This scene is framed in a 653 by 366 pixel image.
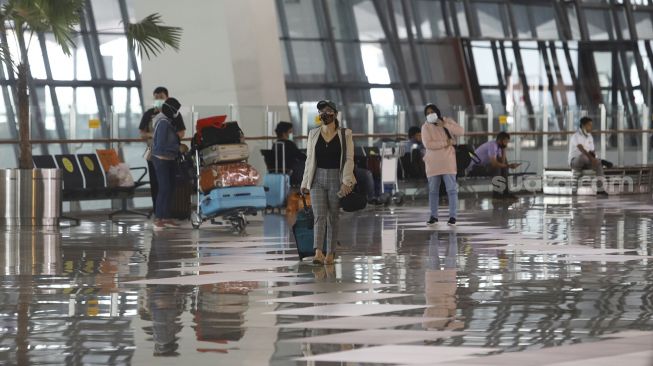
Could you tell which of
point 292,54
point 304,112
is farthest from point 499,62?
point 304,112

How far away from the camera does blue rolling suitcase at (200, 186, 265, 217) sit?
17484mm

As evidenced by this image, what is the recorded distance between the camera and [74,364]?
270 inches

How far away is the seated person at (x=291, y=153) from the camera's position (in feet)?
69.4

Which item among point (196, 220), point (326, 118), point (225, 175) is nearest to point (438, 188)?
point (225, 175)

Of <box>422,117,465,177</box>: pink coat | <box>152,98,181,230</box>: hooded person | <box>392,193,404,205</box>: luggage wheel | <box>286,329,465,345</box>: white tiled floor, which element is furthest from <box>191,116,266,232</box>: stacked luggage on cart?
<box>286,329,465,345</box>: white tiled floor

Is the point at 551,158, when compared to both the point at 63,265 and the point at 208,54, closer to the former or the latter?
the point at 208,54

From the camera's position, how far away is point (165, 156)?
1772 centimetres

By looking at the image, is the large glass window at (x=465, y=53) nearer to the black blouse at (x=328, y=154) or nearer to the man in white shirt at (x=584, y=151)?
the man in white shirt at (x=584, y=151)

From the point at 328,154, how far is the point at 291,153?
874 centimetres

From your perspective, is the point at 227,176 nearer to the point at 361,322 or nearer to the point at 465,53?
A: the point at 361,322

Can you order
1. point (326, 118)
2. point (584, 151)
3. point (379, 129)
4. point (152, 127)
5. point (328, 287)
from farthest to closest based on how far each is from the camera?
point (379, 129) → point (584, 151) → point (152, 127) → point (326, 118) → point (328, 287)

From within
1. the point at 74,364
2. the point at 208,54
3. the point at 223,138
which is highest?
the point at 208,54

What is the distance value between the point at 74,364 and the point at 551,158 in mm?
26594

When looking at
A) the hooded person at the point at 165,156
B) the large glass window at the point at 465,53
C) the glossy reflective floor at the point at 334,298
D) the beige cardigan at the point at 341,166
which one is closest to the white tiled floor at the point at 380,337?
the glossy reflective floor at the point at 334,298
